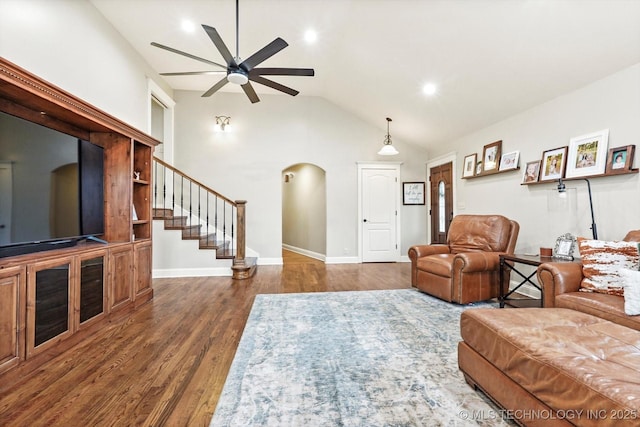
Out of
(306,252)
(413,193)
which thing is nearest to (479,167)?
(413,193)

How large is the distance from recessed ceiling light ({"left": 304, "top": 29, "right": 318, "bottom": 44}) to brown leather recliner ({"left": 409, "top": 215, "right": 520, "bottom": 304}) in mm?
3172

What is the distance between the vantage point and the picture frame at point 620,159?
2.62 m

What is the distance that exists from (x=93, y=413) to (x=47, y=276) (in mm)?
1073

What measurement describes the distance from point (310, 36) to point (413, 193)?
3.82 meters

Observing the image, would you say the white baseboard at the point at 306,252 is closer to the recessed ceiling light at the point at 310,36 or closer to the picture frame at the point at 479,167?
the picture frame at the point at 479,167

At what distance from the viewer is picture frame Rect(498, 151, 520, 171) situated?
3.91 metres

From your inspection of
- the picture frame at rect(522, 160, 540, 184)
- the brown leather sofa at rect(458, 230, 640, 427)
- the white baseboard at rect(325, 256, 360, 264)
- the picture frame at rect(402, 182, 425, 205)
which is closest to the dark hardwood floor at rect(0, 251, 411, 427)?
the brown leather sofa at rect(458, 230, 640, 427)

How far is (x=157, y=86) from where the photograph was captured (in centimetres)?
495

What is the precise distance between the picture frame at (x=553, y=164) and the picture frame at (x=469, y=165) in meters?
1.26

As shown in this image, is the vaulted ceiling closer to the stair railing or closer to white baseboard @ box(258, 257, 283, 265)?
the stair railing

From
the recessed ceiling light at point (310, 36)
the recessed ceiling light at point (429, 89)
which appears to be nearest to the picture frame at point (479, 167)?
the recessed ceiling light at point (429, 89)

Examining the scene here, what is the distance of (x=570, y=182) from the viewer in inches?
126

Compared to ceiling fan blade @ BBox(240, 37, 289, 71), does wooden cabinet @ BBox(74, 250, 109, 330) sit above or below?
below

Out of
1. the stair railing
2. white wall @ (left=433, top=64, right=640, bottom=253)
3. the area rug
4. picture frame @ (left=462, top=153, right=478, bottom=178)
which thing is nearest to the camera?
the area rug
